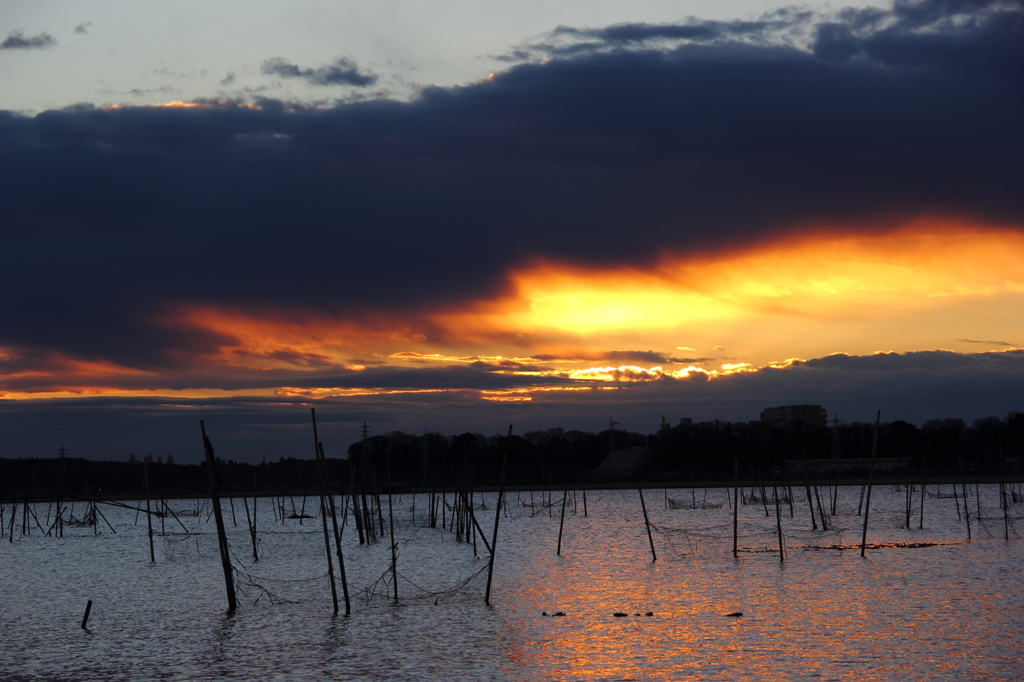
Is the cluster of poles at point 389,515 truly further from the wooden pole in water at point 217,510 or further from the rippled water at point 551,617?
the rippled water at point 551,617

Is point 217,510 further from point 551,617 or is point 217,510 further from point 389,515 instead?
point 389,515

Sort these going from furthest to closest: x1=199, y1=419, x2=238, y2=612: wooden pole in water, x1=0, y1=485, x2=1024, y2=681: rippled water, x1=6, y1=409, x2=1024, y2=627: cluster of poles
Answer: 1. x1=6, y1=409, x2=1024, y2=627: cluster of poles
2. x1=199, y1=419, x2=238, y2=612: wooden pole in water
3. x1=0, y1=485, x2=1024, y2=681: rippled water

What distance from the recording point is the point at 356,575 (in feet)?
143

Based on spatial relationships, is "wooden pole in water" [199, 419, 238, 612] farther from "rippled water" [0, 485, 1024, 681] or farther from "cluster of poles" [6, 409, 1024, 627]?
"rippled water" [0, 485, 1024, 681]

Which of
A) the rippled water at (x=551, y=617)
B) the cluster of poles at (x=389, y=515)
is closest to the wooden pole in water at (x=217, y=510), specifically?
the cluster of poles at (x=389, y=515)

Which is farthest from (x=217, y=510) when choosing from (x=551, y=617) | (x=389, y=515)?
(x=389, y=515)

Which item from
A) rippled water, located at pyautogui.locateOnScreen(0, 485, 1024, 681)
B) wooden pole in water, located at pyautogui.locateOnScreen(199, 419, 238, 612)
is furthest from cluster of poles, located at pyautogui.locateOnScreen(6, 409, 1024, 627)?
A: rippled water, located at pyautogui.locateOnScreen(0, 485, 1024, 681)

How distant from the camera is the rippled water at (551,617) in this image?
876 inches

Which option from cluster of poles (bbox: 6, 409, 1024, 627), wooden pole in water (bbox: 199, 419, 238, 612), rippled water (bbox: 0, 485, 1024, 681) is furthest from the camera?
cluster of poles (bbox: 6, 409, 1024, 627)

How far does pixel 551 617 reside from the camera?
29.5m

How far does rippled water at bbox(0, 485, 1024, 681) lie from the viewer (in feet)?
73.0

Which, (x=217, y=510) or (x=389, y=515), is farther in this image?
(x=389, y=515)

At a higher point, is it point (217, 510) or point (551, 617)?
point (217, 510)

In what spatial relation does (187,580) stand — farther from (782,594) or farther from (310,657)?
(782,594)
